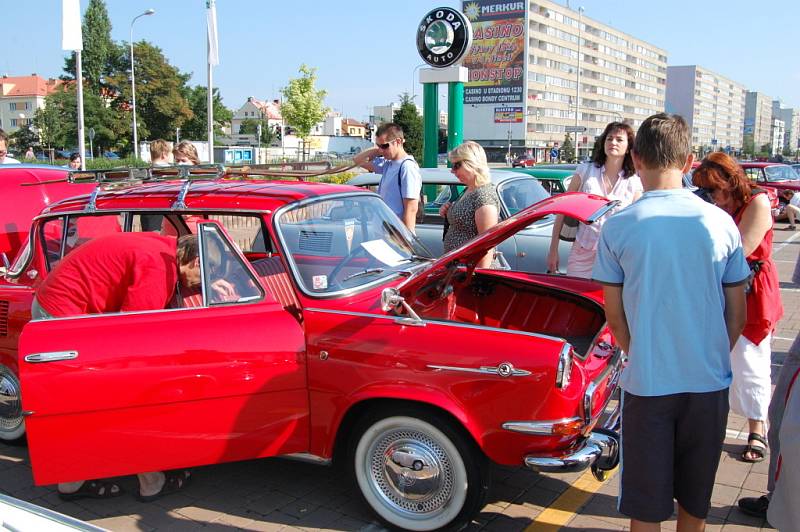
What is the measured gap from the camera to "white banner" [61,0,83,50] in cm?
1384

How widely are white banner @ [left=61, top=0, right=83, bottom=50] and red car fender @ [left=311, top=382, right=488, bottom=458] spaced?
13197 millimetres

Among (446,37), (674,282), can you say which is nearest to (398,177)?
(674,282)

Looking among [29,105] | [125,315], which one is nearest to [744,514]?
[125,315]

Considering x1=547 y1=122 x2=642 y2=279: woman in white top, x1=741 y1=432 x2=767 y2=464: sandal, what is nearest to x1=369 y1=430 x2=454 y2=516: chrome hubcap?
x1=741 y1=432 x2=767 y2=464: sandal

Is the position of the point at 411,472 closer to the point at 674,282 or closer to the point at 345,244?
the point at 345,244

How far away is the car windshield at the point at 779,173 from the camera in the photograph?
20.8 meters

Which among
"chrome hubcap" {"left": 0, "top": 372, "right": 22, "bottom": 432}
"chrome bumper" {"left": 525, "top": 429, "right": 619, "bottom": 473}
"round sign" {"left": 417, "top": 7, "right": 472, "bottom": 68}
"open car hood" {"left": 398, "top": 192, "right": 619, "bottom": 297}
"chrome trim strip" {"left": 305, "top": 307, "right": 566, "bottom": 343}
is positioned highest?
"round sign" {"left": 417, "top": 7, "right": 472, "bottom": 68}

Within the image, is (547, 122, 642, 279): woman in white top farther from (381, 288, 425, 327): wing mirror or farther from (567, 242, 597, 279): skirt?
(381, 288, 425, 327): wing mirror

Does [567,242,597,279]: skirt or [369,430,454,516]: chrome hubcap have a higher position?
[567,242,597,279]: skirt

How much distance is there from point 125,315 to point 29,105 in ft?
459

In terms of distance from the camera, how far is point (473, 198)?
5.34 m

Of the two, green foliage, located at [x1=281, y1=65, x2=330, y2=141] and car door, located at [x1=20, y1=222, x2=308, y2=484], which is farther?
green foliage, located at [x1=281, y1=65, x2=330, y2=141]

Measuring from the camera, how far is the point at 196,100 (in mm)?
91438

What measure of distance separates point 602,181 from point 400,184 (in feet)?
6.25
